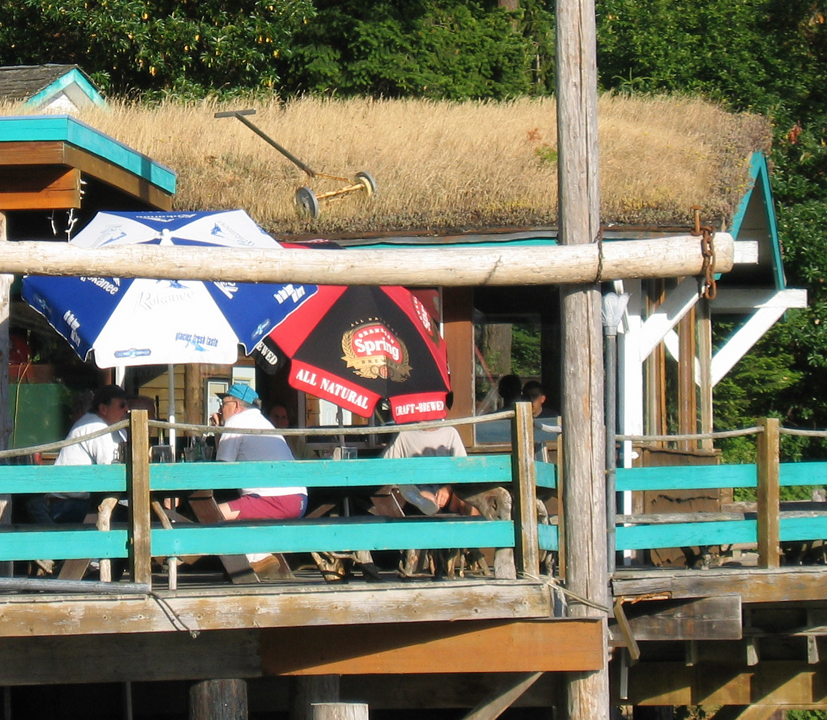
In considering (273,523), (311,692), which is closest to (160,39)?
(273,523)

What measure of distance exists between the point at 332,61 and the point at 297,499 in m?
15.1

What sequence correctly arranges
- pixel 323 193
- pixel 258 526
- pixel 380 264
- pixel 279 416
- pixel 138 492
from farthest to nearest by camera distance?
pixel 323 193
pixel 279 416
pixel 258 526
pixel 380 264
pixel 138 492

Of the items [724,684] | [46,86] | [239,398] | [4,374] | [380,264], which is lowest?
[724,684]

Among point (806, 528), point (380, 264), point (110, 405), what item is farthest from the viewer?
point (110, 405)

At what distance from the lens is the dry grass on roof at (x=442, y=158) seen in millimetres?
9609

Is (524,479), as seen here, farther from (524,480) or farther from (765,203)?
(765,203)

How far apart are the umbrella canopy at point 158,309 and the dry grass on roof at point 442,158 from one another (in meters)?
2.73

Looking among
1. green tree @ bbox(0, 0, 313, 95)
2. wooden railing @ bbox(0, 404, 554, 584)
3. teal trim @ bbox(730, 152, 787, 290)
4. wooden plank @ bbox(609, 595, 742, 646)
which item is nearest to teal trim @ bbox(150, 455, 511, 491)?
wooden railing @ bbox(0, 404, 554, 584)

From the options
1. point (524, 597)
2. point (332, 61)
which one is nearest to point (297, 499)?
point (524, 597)

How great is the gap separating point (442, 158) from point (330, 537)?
6796mm

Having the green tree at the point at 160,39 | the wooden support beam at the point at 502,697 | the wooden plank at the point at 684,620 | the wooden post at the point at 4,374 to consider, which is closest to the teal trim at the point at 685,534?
the wooden plank at the point at 684,620

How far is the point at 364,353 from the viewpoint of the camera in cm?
704

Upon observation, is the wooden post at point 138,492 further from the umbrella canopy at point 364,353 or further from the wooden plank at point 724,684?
the wooden plank at point 724,684

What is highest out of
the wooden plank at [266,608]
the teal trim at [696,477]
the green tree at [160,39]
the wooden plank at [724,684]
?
the green tree at [160,39]
